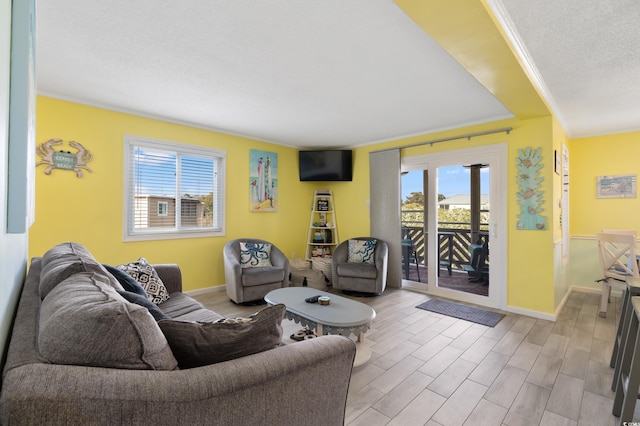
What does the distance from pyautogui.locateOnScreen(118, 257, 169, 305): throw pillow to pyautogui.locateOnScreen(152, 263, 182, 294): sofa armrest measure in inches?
10.5

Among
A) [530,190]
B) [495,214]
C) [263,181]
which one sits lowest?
[495,214]

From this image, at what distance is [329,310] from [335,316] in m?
0.15

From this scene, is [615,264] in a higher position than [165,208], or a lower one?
lower

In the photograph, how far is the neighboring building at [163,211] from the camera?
378cm

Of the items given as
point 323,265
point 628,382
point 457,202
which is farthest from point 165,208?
point 628,382

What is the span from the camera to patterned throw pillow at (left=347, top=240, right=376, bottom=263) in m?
4.58

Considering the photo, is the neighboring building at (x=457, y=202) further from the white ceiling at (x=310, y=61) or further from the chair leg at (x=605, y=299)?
the chair leg at (x=605, y=299)

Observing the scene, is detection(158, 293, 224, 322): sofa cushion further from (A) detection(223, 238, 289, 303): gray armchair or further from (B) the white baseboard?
(B) the white baseboard

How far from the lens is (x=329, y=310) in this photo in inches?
97.4

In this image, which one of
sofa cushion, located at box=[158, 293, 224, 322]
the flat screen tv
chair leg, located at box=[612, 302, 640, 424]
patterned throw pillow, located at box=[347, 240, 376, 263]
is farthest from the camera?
the flat screen tv

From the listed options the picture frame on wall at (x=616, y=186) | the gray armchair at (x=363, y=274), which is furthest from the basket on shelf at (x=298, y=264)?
the picture frame on wall at (x=616, y=186)

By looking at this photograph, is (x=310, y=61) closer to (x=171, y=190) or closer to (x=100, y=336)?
(x=100, y=336)

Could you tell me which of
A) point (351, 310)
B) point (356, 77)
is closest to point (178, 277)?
point (351, 310)

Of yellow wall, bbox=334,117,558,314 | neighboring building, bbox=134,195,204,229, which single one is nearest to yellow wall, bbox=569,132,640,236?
yellow wall, bbox=334,117,558,314
